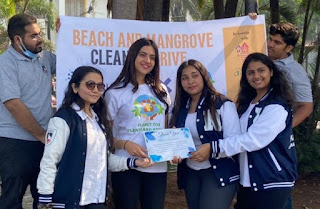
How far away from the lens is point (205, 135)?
3227 mm

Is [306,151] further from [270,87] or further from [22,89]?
[22,89]

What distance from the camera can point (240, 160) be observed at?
128 inches

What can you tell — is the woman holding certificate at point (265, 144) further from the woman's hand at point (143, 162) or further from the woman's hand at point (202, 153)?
the woman's hand at point (143, 162)

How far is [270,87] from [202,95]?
50cm

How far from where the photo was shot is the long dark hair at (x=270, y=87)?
125 inches

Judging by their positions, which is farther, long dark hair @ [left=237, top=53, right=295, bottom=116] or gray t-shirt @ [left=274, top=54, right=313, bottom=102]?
gray t-shirt @ [left=274, top=54, right=313, bottom=102]

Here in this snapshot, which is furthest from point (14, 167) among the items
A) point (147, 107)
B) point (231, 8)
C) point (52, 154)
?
point (231, 8)

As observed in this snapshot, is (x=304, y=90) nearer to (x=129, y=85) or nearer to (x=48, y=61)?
(x=129, y=85)

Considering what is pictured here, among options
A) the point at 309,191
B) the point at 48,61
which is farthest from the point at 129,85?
the point at 309,191

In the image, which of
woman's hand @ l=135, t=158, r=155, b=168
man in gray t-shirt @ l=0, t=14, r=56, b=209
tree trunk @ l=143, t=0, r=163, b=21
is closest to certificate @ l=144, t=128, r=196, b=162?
woman's hand @ l=135, t=158, r=155, b=168

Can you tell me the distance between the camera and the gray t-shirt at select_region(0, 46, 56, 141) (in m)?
3.50

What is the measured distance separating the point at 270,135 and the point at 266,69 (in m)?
0.50

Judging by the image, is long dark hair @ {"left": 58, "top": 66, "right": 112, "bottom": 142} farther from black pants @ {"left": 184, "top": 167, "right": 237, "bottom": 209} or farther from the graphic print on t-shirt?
black pants @ {"left": 184, "top": 167, "right": 237, "bottom": 209}

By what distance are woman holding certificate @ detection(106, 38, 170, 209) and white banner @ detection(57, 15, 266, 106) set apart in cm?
71
